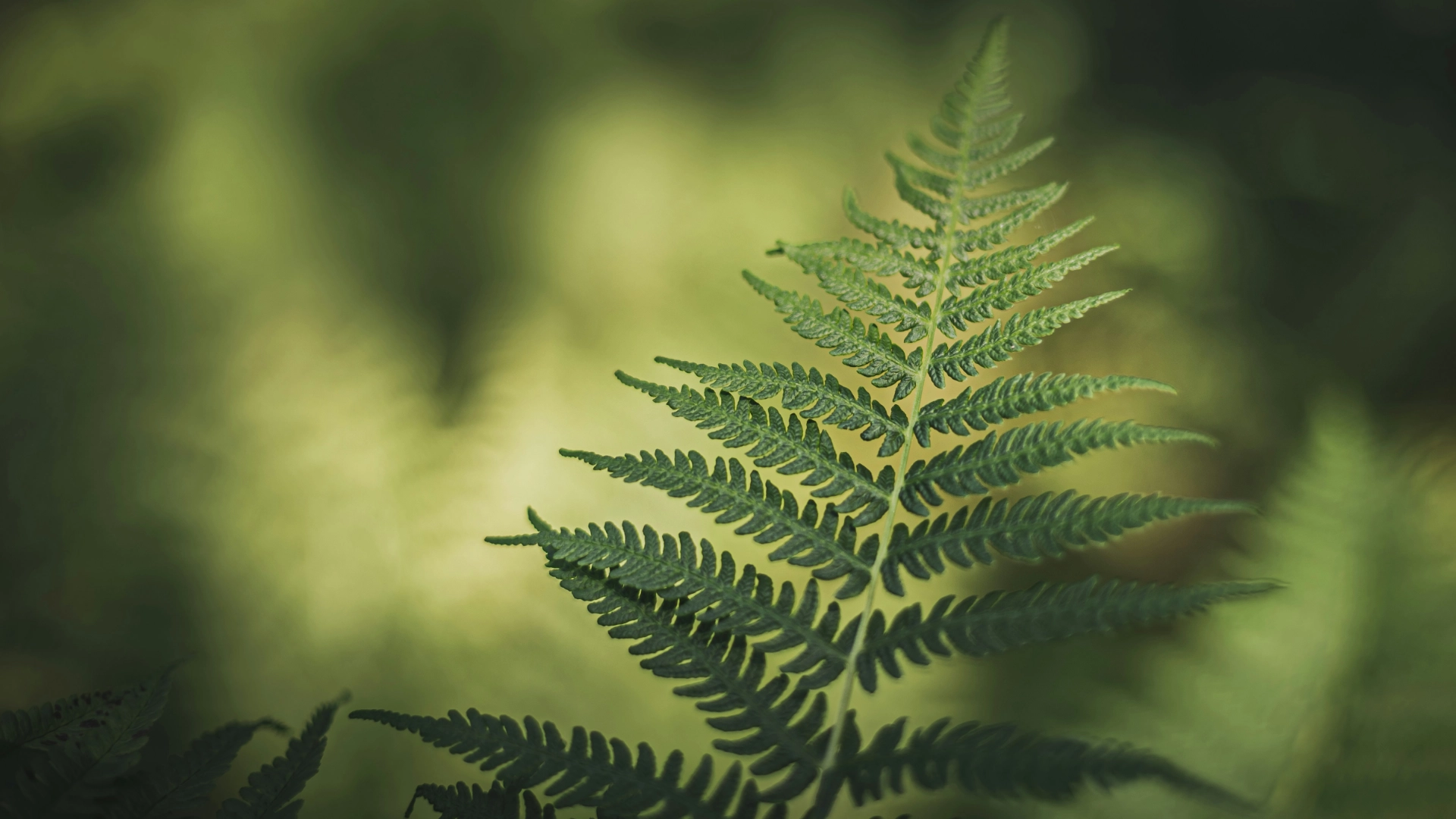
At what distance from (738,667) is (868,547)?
19cm

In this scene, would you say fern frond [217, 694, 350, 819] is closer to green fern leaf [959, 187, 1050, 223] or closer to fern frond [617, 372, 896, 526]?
fern frond [617, 372, 896, 526]

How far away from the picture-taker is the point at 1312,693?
3.88ft

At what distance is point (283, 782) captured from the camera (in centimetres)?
75

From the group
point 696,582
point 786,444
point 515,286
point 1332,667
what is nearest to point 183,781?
point 696,582

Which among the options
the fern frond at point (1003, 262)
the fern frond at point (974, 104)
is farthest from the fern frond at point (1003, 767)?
the fern frond at point (974, 104)

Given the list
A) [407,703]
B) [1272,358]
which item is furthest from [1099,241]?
[407,703]

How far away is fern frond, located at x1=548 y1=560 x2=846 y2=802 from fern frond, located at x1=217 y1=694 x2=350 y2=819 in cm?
28

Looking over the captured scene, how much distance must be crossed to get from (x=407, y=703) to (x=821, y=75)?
1.96 metres

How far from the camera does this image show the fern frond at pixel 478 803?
2.42ft

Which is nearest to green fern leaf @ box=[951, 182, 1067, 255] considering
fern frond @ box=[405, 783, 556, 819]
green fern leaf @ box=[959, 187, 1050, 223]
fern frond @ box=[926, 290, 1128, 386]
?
green fern leaf @ box=[959, 187, 1050, 223]

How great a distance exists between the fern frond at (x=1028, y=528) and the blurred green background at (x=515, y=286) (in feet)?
3.10

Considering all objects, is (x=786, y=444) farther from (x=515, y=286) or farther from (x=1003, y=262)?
(x=515, y=286)

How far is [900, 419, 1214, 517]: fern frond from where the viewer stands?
2.39 feet

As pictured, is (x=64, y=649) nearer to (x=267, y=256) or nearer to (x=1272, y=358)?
(x=267, y=256)
